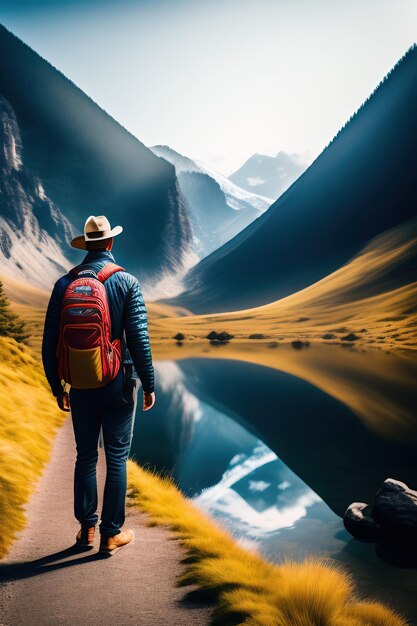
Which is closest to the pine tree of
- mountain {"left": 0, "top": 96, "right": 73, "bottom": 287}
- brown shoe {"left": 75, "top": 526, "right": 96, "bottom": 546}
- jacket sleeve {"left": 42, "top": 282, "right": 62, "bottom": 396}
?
jacket sleeve {"left": 42, "top": 282, "right": 62, "bottom": 396}

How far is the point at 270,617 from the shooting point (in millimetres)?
4684

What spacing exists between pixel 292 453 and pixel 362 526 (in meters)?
8.15

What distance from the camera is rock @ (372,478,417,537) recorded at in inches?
394

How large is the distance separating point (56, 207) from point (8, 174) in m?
20.8

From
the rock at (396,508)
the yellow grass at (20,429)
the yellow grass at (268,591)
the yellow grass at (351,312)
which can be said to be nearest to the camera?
the yellow grass at (268,591)

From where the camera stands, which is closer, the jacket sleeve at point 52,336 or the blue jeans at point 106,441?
the blue jeans at point 106,441

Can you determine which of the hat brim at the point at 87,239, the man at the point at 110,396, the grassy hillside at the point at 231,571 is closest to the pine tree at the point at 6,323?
the grassy hillside at the point at 231,571

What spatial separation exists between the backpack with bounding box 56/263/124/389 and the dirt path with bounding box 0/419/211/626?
6.96 ft

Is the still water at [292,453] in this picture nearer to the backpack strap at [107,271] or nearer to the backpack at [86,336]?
the backpack at [86,336]

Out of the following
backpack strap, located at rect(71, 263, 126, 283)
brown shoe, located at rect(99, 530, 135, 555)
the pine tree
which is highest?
the pine tree

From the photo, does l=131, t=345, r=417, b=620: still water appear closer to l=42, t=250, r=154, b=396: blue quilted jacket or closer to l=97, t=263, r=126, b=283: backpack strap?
l=42, t=250, r=154, b=396: blue quilted jacket

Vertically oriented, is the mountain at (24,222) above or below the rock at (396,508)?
above

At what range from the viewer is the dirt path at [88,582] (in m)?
4.88

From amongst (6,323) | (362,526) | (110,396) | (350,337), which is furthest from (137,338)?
(350,337)
